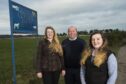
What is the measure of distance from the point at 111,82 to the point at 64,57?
8.60 ft

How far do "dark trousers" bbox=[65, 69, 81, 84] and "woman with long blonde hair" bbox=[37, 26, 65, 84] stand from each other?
14.4 inches

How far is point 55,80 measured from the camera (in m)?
8.82

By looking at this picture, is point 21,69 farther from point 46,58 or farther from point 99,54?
point 99,54

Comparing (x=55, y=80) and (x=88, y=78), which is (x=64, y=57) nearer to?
(x=55, y=80)

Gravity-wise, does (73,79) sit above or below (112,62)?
below

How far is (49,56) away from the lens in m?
8.66

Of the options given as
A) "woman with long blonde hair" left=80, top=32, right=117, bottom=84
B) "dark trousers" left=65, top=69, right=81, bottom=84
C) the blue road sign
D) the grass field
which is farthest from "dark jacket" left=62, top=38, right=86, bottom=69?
the grass field

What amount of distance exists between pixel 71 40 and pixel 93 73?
249cm

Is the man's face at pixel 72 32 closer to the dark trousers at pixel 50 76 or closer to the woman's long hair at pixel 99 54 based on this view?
the dark trousers at pixel 50 76

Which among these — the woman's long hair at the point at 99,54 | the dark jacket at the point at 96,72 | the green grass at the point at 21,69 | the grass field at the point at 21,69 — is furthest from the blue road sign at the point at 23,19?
the dark jacket at the point at 96,72

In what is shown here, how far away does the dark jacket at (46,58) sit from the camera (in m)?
8.64

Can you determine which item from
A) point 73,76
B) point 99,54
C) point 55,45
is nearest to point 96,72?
point 99,54

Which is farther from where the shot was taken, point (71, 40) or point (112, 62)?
point (71, 40)

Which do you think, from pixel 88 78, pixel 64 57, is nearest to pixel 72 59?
pixel 64 57
